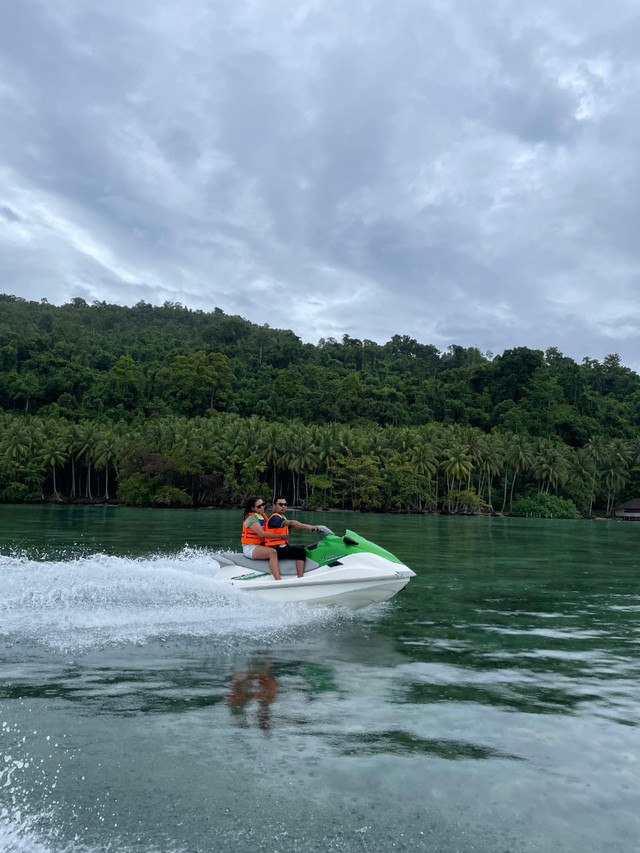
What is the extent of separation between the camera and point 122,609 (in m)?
10.7

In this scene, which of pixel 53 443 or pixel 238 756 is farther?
pixel 53 443

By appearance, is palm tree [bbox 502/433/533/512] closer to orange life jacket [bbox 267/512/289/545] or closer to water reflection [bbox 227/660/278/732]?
orange life jacket [bbox 267/512/289/545]

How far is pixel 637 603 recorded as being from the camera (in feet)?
47.4

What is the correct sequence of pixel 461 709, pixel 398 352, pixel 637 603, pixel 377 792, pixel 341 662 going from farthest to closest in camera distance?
pixel 398 352, pixel 637 603, pixel 341 662, pixel 461 709, pixel 377 792

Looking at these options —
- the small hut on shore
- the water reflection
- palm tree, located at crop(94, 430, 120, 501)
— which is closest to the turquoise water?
the water reflection

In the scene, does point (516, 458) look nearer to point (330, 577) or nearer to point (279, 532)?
point (279, 532)

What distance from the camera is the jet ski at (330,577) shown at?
35.8 feet

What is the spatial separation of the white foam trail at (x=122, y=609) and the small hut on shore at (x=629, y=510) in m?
90.0

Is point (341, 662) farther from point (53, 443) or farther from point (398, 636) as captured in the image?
point (53, 443)

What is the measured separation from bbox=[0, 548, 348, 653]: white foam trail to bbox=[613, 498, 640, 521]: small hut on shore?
90.0 metres

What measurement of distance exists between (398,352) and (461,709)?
6414 inches

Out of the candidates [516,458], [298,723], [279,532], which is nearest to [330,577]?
[279,532]

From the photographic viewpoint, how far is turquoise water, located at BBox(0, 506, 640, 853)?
14.5ft

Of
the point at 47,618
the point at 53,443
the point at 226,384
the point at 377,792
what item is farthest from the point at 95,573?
the point at 226,384
